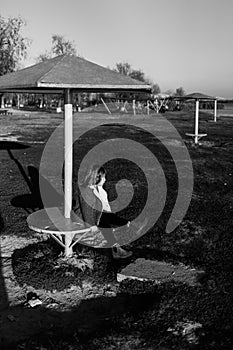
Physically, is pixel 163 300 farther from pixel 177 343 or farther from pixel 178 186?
pixel 178 186

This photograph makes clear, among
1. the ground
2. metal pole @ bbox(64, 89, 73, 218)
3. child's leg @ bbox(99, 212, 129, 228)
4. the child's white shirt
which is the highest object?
metal pole @ bbox(64, 89, 73, 218)

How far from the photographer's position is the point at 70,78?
432cm

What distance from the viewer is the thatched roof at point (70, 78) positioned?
4.18m

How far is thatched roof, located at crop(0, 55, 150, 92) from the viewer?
4180 mm

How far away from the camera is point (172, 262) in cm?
536

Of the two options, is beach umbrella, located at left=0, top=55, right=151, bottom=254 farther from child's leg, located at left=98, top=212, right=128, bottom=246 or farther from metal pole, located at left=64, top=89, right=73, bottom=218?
child's leg, located at left=98, top=212, right=128, bottom=246

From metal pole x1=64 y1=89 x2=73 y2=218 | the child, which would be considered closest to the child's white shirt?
the child

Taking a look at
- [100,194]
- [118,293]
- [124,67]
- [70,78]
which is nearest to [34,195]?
[100,194]

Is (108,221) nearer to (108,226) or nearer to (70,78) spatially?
(108,226)

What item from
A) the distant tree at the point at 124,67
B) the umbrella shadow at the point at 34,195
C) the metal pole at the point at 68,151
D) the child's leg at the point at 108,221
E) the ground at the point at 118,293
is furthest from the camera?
the distant tree at the point at 124,67

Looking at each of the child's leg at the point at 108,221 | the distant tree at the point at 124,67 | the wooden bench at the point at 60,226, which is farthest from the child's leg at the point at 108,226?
the distant tree at the point at 124,67

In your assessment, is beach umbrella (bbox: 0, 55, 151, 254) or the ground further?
beach umbrella (bbox: 0, 55, 151, 254)

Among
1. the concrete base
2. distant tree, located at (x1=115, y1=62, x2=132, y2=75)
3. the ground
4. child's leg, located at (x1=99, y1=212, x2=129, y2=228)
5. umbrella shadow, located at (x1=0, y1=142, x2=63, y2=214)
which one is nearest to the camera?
the ground

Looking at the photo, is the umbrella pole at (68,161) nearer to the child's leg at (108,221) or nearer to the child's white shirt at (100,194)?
the child's white shirt at (100,194)
